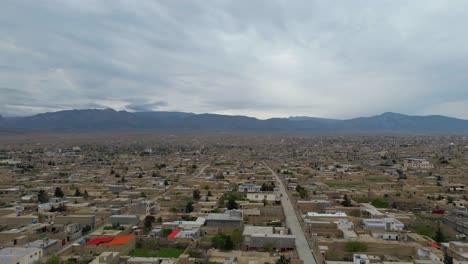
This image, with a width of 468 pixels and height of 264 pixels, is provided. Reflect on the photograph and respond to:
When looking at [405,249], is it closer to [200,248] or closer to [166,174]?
[200,248]

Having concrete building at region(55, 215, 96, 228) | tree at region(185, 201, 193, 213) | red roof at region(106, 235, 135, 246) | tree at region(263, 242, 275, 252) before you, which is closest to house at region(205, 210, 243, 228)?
tree at region(263, 242, 275, 252)

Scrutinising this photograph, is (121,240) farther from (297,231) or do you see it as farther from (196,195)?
(196,195)

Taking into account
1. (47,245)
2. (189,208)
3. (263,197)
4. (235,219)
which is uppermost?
(235,219)

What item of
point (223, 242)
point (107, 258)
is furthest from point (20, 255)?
point (223, 242)

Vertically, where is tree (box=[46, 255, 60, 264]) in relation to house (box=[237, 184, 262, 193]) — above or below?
below

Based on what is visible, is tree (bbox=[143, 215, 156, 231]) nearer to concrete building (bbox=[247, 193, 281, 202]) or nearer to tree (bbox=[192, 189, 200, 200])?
tree (bbox=[192, 189, 200, 200])
